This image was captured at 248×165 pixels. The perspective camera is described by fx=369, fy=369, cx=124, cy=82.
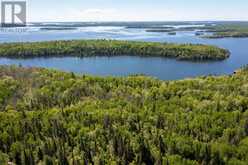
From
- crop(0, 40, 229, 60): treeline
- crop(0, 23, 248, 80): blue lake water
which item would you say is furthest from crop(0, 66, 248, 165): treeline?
crop(0, 40, 229, 60): treeline

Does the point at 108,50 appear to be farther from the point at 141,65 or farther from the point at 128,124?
the point at 128,124

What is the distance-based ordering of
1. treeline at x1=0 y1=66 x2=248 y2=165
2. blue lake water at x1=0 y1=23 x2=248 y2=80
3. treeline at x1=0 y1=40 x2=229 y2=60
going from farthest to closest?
treeline at x1=0 y1=40 x2=229 y2=60 < blue lake water at x1=0 y1=23 x2=248 y2=80 < treeline at x1=0 y1=66 x2=248 y2=165

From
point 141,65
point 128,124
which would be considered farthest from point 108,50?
point 128,124

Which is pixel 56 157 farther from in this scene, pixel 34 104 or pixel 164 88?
pixel 164 88

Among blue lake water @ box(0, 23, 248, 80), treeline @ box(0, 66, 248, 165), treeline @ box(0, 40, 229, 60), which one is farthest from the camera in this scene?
treeline @ box(0, 40, 229, 60)

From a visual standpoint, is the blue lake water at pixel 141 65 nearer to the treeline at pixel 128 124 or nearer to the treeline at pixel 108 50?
the treeline at pixel 108 50

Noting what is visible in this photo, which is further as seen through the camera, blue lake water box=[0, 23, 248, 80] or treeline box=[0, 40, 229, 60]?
treeline box=[0, 40, 229, 60]

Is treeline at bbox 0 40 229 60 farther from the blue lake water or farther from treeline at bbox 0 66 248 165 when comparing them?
treeline at bbox 0 66 248 165
